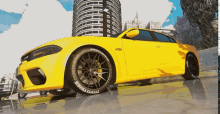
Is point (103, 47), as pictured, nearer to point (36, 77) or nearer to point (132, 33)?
point (132, 33)

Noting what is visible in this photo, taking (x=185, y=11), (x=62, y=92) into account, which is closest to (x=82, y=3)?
(x=185, y=11)

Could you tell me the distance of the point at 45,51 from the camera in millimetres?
2332

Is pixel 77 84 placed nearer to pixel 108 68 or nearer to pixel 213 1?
pixel 108 68

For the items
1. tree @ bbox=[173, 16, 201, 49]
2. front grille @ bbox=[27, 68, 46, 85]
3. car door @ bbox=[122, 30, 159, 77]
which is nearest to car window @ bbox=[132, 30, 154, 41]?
car door @ bbox=[122, 30, 159, 77]

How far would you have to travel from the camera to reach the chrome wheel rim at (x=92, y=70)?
2.37 meters

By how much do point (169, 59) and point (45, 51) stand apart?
2718 mm

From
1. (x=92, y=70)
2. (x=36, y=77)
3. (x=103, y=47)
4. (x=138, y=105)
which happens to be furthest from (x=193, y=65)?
(x=36, y=77)

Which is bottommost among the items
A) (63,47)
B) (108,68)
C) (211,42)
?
(108,68)

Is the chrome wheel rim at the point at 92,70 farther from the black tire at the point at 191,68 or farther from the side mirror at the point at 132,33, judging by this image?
the black tire at the point at 191,68

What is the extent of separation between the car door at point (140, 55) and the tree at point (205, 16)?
31.9 feet

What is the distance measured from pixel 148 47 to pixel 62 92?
215 centimetres

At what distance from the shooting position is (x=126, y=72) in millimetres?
2719


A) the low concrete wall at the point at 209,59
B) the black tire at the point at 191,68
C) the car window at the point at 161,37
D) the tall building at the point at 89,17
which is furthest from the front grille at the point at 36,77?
the tall building at the point at 89,17

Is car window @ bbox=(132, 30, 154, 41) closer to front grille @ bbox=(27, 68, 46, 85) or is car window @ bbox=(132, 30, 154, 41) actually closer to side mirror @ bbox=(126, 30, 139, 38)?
side mirror @ bbox=(126, 30, 139, 38)
